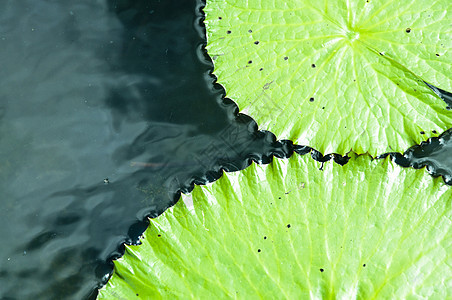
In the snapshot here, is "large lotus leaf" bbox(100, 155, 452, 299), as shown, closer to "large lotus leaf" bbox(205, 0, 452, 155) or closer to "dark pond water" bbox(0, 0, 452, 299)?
"large lotus leaf" bbox(205, 0, 452, 155)

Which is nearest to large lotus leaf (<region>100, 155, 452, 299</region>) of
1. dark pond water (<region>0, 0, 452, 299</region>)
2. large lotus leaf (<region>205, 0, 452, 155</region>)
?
large lotus leaf (<region>205, 0, 452, 155</region>)

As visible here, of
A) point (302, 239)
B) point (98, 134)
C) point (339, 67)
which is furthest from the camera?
point (98, 134)

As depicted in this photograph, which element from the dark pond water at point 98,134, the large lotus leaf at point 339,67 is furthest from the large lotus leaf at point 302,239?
the dark pond water at point 98,134

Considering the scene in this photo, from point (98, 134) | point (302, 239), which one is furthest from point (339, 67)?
point (98, 134)

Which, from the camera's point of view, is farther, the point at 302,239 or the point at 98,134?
the point at 98,134

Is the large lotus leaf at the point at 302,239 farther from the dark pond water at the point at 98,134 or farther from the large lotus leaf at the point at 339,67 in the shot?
the dark pond water at the point at 98,134

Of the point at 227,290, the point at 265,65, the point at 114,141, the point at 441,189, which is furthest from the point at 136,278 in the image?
the point at 441,189

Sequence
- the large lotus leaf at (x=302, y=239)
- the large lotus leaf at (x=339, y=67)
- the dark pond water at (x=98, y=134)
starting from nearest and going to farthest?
1. the large lotus leaf at (x=302, y=239)
2. the large lotus leaf at (x=339, y=67)
3. the dark pond water at (x=98, y=134)

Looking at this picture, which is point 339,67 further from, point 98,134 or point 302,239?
point 98,134
